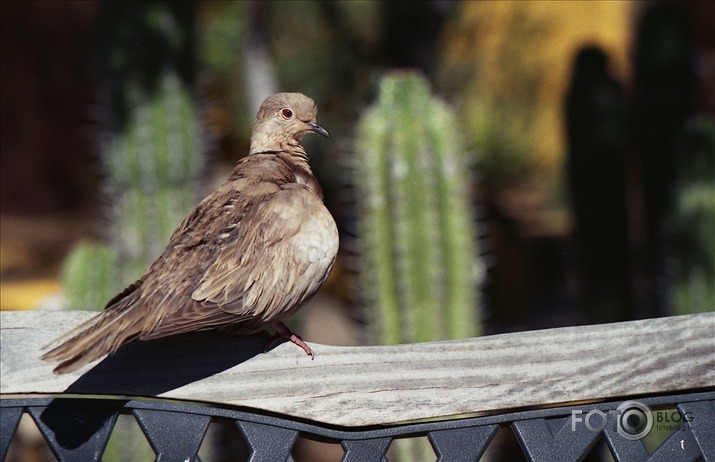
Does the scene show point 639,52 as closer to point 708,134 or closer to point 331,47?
point 708,134

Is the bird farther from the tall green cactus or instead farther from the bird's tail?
the tall green cactus

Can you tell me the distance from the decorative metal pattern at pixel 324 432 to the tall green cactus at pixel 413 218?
2.00 meters

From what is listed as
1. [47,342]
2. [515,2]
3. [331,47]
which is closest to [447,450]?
[47,342]

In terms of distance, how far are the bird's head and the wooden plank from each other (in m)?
0.75

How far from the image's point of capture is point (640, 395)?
1729 mm

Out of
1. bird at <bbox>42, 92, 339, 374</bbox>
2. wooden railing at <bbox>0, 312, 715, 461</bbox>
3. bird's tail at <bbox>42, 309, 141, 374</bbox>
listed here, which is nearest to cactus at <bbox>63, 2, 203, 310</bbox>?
bird at <bbox>42, 92, 339, 374</bbox>

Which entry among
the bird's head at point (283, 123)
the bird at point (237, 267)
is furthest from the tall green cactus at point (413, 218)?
the bird at point (237, 267)

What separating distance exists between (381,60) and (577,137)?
6.78 feet

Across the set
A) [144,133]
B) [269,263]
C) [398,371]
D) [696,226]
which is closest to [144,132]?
[144,133]

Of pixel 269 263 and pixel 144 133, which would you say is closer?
pixel 269 263

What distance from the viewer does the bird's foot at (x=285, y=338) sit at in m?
1.77

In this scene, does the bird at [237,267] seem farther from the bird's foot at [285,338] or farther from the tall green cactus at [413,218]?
the tall green cactus at [413,218]

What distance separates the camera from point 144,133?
400 cm

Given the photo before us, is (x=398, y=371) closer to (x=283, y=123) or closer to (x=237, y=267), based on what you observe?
(x=237, y=267)
